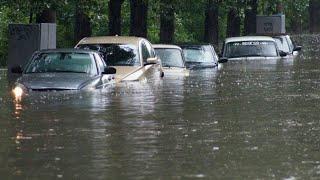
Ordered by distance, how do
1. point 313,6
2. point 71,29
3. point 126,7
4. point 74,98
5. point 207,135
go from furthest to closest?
point 313,6, point 126,7, point 71,29, point 74,98, point 207,135

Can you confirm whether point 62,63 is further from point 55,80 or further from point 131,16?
point 131,16

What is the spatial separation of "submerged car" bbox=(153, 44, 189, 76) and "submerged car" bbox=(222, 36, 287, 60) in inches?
205

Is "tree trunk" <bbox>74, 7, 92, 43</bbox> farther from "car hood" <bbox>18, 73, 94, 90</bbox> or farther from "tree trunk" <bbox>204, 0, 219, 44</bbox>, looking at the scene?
"tree trunk" <bbox>204, 0, 219, 44</bbox>

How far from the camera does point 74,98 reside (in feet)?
→ 44.2

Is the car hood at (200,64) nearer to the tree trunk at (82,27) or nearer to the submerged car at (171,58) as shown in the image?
the submerged car at (171,58)

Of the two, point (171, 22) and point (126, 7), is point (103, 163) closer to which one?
point (171, 22)

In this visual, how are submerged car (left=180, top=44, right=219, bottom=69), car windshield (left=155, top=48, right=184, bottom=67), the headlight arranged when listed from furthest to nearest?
submerged car (left=180, top=44, right=219, bottom=69) → car windshield (left=155, top=48, right=184, bottom=67) → the headlight

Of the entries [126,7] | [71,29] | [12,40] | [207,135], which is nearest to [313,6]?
[126,7]

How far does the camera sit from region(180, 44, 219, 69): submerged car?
79.6 feet

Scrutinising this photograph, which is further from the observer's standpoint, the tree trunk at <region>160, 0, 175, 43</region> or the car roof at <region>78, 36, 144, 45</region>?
the tree trunk at <region>160, 0, 175, 43</region>

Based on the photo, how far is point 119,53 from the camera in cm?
1784

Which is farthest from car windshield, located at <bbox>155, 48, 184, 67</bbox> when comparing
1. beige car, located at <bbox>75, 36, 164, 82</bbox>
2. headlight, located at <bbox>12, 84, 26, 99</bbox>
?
headlight, located at <bbox>12, 84, 26, 99</bbox>

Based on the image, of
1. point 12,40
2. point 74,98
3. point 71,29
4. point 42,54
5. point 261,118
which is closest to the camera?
point 261,118

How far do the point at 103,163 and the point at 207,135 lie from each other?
2102 millimetres
